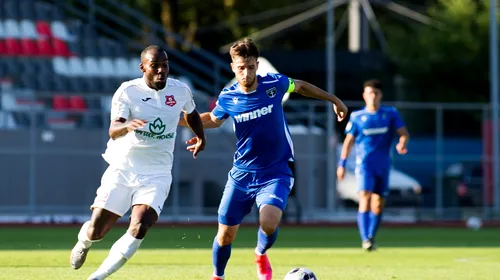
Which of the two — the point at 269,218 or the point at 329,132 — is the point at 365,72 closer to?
the point at 329,132

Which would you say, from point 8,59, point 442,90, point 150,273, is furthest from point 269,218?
point 442,90

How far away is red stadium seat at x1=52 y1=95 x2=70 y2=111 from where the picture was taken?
2886 cm

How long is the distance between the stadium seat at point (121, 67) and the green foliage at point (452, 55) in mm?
18042

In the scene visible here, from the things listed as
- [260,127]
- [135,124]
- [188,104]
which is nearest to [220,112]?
[188,104]

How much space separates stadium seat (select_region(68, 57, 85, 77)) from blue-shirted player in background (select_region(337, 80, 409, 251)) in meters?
15.0

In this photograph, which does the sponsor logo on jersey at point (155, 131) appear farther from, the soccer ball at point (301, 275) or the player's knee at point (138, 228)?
the soccer ball at point (301, 275)

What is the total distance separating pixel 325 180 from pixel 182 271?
1586 centimetres

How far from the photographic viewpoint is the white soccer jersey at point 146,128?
11352mm

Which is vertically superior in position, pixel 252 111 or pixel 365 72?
pixel 365 72

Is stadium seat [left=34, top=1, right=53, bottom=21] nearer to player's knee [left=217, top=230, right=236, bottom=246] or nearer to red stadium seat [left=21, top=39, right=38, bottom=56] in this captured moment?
red stadium seat [left=21, top=39, right=38, bottom=56]

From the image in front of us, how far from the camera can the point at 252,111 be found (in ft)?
38.4

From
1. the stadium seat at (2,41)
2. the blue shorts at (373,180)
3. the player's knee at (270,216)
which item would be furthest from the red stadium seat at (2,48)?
the player's knee at (270,216)

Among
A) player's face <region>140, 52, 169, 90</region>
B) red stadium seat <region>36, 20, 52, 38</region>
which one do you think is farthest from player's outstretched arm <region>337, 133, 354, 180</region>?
red stadium seat <region>36, 20, 52, 38</region>

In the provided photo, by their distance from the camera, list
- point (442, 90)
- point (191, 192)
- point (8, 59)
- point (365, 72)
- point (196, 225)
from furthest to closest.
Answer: point (442, 90) → point (365, 72) → point (8, 59) → point (191, 192) → point (196, 225)
